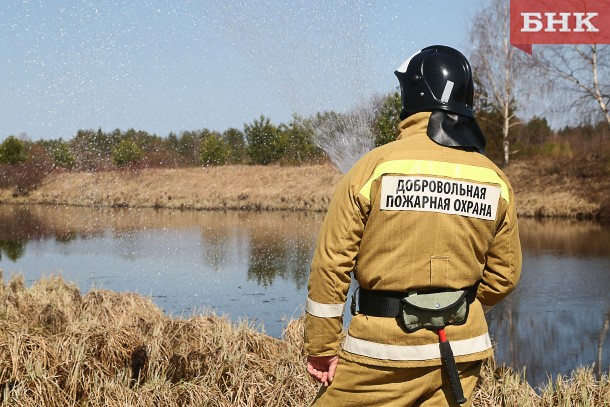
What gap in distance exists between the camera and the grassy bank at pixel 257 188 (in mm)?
25078

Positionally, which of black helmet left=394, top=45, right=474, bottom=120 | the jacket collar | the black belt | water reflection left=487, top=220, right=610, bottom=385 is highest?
black helmet left=394, top=45, right=474, bottom=120

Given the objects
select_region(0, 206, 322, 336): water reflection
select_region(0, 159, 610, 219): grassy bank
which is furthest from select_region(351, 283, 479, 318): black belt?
select_region(0, 159, 610, 219): grassy bank

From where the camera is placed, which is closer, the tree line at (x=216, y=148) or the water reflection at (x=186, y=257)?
the water reflection at (x=186, y=257)

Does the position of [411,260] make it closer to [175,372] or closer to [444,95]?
[444,95]

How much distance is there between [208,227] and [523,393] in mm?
17145

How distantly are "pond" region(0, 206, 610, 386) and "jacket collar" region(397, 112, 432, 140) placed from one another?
4.10 meters

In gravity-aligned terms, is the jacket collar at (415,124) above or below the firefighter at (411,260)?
above

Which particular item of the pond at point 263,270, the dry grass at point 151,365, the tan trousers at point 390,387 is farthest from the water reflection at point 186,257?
the tan trousers at point 390,387

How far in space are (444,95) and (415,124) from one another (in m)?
0.14

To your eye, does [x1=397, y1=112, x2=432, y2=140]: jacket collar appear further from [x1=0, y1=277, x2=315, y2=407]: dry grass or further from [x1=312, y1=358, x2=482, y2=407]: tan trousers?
[x1=0, y1=277, x2=315, y2=407]: dry grass

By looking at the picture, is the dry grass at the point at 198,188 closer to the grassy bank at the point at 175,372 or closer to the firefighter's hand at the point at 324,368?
the grassy bank at the point at 175,372

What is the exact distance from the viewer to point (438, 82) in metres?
2.71

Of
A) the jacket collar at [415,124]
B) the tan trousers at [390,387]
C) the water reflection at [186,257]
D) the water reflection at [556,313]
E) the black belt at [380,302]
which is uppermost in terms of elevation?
the jacket collar at [415,124]

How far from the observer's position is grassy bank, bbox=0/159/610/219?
82.3ft
